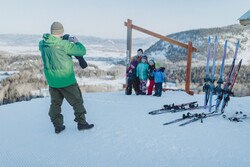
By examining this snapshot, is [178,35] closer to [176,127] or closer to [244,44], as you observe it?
[244,44]

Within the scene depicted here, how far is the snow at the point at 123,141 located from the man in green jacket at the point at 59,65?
1.51 ft

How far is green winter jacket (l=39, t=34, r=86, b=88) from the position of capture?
364 cm

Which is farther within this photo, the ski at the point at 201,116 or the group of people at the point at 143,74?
the group of people at the point at 143,74

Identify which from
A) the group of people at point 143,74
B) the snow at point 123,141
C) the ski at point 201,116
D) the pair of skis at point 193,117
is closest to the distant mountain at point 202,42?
the group of people at point 143,74

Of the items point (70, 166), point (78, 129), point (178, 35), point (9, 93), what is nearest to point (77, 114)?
point (78, 129)

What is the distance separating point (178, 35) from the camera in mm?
72000

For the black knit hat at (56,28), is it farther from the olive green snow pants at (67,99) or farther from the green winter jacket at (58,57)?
the olive green snow pants at (67,99)

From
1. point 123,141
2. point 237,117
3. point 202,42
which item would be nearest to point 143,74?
point 237,117

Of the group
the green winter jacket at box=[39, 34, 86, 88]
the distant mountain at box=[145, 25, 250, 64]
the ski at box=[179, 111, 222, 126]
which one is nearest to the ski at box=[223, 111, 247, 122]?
the ski at box=[179, 111, 222, 126]

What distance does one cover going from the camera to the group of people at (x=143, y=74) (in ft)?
23.5

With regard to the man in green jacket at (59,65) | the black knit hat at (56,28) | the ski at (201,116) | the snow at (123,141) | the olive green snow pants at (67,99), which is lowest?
the snow at (123,141)

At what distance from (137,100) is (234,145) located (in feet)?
10.5

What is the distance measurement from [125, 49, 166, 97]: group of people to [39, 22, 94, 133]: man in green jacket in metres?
3.51

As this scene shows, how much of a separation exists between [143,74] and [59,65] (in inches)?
148
